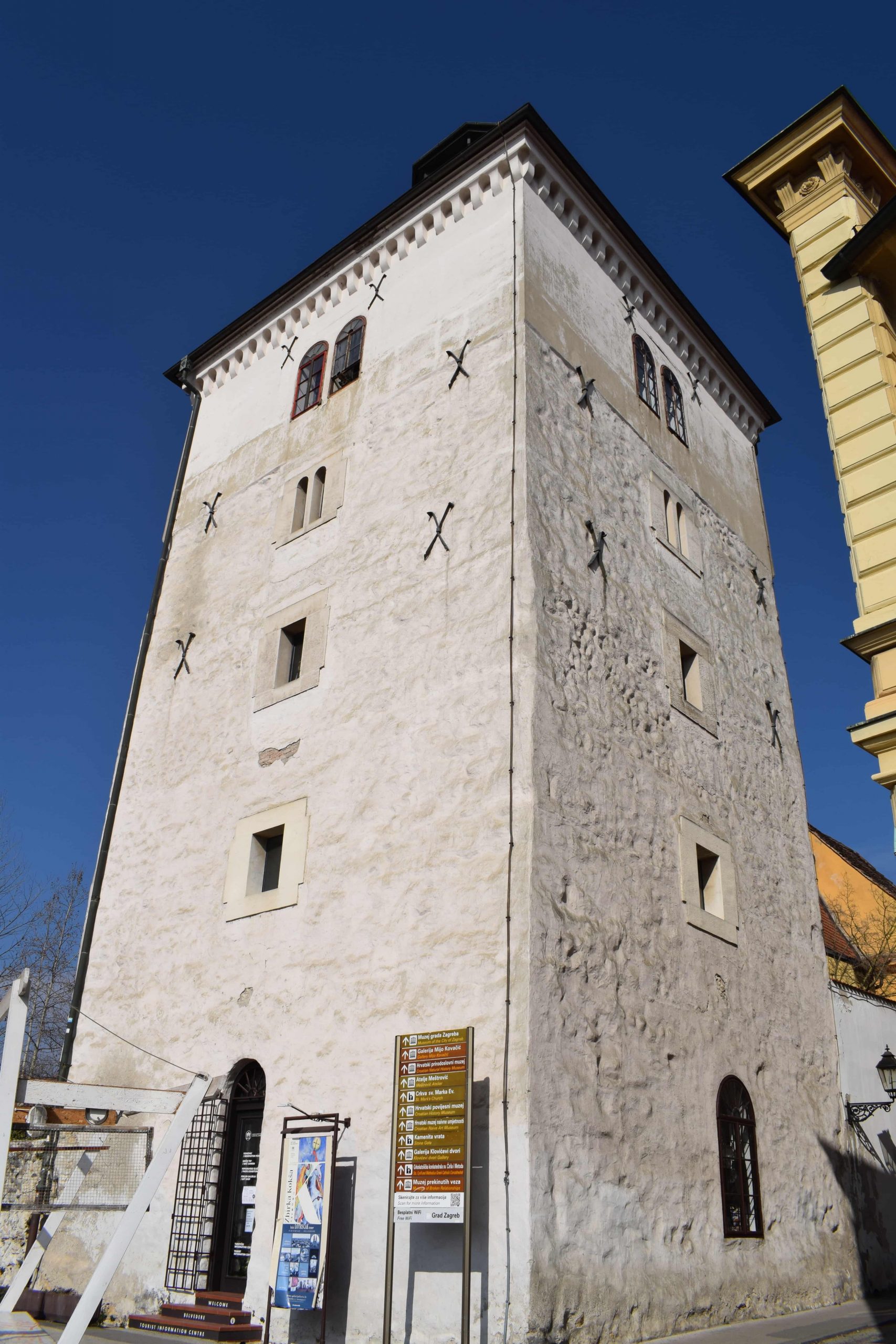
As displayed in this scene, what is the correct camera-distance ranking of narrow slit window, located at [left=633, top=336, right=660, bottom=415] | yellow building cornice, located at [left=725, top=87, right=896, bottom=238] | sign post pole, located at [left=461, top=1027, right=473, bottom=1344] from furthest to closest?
narrow slit window, located at [left=633, top=336, right=660, bottom=415] → yellow building cornice, located at [left=725, top=87, right=896, bottom=238] → sign post pole, located at [left=461, top=1027, right=473, bottom=1344]

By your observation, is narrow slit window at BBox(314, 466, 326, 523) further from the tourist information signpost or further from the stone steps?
the stone steps

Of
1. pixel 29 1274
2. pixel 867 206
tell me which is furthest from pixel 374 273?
pixel 29 1274

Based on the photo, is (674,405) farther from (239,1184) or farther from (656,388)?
(239,1184)

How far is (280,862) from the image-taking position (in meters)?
12.1

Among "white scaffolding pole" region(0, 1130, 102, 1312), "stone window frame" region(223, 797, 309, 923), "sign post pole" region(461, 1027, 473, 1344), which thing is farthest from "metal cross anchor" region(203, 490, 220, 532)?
"sign post pole" region(461, 1027, 473, 1344)

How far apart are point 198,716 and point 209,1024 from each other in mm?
4148

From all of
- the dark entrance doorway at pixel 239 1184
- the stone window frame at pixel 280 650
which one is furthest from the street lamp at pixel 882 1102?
the stone window frame at pixel 280 650

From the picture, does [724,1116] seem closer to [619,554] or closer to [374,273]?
[619,554]

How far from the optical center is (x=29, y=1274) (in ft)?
25.6

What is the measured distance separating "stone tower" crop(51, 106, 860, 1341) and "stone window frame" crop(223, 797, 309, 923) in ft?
0.14

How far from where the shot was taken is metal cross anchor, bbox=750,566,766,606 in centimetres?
1681

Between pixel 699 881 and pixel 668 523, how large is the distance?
16.6 ft

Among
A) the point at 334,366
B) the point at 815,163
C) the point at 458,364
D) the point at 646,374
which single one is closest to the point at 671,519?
the point at 646,374

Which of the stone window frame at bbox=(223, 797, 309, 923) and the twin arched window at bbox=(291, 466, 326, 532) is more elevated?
the twin arched window at bbox=(291, 466, 326, 532)
